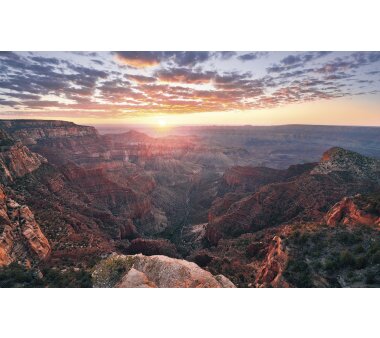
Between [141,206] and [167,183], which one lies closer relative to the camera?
[141,206]

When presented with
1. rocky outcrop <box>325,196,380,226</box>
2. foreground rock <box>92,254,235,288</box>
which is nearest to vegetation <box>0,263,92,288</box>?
foreground rock <box>92,254,235,288</box>

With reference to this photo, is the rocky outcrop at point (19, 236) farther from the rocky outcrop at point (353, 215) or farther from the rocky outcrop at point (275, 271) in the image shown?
the rocky outcrop at point (353, 215)

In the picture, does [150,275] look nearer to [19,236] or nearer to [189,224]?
[19,236]

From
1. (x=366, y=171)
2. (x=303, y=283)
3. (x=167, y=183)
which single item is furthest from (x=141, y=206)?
(x=303, y=283)

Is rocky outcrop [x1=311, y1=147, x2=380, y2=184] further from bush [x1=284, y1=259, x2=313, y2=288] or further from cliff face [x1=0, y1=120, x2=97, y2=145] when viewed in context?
cliff face [x1=0, y1=120, x2=97, y2=145]

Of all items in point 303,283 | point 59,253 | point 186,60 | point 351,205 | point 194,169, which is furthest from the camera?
point 194,169

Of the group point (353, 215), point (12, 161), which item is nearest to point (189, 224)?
point (12, 161)

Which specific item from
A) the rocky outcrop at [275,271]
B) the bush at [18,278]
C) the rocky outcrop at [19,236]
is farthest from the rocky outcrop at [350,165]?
the rocky outcrop at [19,236]

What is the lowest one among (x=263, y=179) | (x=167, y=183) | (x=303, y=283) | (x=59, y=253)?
(x=167, y=183)
